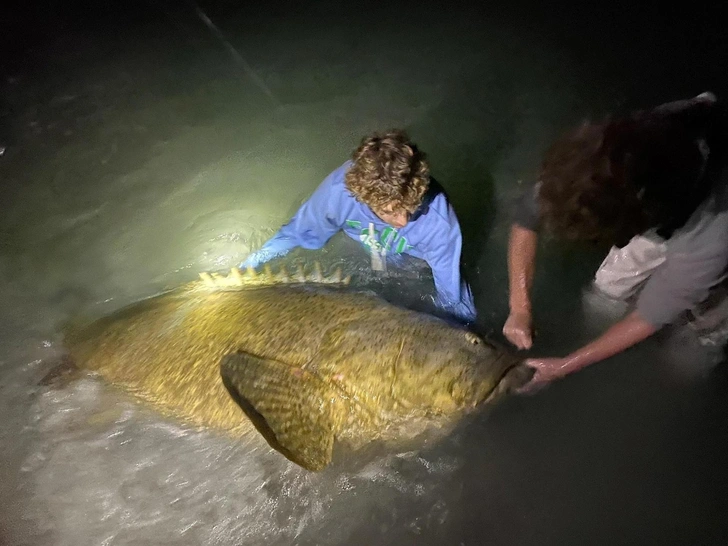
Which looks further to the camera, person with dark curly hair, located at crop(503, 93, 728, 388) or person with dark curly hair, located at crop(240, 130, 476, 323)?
person with dark curly hair, located at crop(240, 130, 476, 323)

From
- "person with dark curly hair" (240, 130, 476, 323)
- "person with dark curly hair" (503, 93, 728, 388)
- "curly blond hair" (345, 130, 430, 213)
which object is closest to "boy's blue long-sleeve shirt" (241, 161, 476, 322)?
"person with dark curly hair" (240, 130, 476, 323)

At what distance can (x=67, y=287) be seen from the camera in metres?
3.57

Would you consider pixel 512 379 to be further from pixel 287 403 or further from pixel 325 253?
pixel 325 253

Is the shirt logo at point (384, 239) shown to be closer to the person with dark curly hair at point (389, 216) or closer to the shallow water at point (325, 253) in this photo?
the person with dark curly hair at point (389, 216)

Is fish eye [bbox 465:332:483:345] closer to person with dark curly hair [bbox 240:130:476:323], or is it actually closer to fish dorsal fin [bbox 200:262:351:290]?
person with dark curly hair [bbox 240:130:476:323]

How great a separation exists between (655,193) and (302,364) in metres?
1.40

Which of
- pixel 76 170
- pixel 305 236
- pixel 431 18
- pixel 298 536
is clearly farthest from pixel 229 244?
pixel 431 18

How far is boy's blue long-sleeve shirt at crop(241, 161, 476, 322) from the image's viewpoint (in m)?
2.60

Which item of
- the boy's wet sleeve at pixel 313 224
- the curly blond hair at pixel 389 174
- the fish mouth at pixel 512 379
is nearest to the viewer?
the fish mouth at pixel 512 379

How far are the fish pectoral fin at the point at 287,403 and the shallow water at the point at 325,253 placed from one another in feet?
1.47

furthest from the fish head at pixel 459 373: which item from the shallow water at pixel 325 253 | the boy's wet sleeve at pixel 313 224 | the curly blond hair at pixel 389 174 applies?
the boy's wet sleeve at pixel 313 224

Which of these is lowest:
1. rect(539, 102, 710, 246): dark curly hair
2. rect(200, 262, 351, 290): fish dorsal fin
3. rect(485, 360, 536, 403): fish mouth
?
rect(485, 360, 536, 403): fish mouth

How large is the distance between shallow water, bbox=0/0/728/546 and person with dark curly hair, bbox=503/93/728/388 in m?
0.81

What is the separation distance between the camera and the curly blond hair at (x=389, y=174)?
2250 mm
